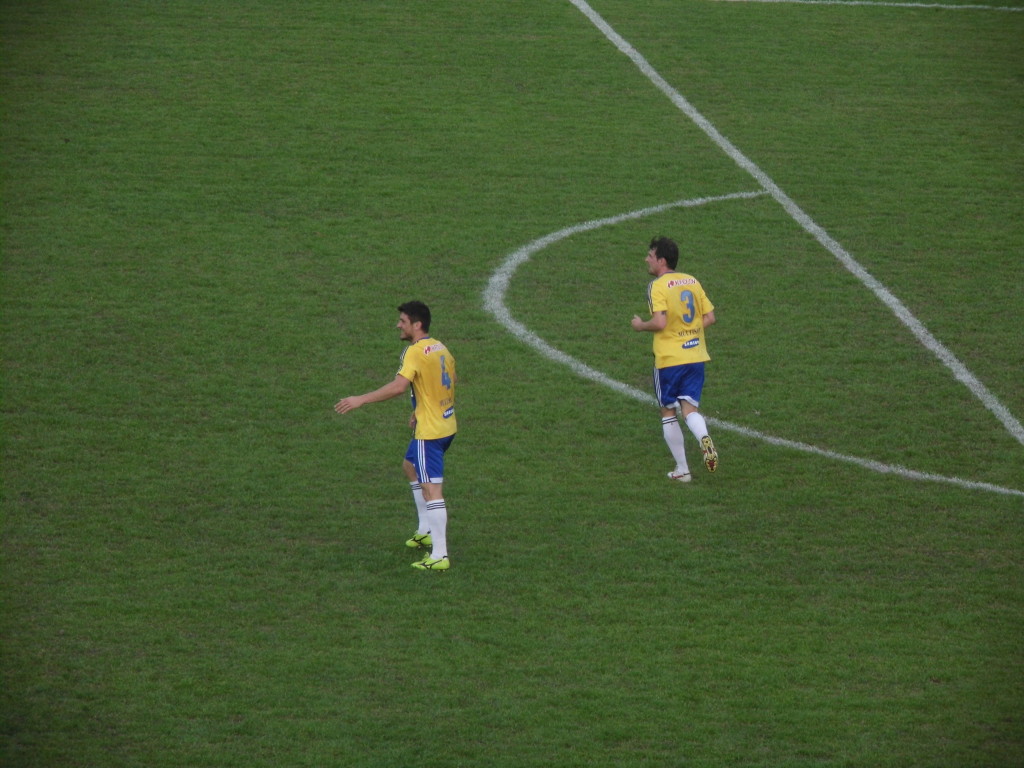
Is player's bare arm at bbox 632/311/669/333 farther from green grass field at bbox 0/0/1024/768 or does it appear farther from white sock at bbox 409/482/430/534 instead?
white sock at bbox 409/482/430/534

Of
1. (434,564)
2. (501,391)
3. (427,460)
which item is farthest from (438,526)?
(501,391)

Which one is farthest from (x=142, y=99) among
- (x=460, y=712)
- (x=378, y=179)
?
(x=460, y=712)

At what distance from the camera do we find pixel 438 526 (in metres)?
8.83

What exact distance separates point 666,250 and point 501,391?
2628mm

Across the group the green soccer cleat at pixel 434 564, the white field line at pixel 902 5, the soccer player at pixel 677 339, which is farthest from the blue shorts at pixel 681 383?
the white field line at pixel 902 5

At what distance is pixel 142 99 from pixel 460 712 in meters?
13.4

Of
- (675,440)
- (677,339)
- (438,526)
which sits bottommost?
(438,526)

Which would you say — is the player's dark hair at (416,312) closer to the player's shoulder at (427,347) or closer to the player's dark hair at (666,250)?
the player's shoulder at (427,347)

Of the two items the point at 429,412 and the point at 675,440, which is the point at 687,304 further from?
the point at 429,412

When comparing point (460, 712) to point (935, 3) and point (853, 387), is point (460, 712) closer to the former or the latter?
point (853, 387)

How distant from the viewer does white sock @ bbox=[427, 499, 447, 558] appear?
8.79 meters

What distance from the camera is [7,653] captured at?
300 inches

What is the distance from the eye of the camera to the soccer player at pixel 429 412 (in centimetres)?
874

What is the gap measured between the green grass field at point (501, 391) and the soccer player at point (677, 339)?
0.53 metres
